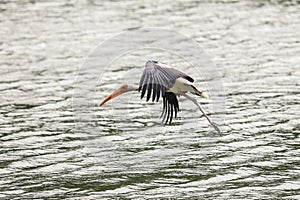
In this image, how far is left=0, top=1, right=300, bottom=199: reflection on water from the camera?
9336mm

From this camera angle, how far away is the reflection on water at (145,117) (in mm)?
9336

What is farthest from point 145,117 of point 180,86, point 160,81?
point 160,81

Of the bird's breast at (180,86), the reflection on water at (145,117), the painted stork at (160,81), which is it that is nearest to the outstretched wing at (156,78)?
the painted stork at (160,81)

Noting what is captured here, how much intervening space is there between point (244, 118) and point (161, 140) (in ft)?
5.03

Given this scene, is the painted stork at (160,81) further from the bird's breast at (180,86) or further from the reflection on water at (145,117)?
the reflection on water at (145,117)

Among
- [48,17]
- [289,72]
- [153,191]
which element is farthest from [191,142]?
[48,17]

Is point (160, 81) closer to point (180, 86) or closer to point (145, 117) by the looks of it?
point (180, 86)

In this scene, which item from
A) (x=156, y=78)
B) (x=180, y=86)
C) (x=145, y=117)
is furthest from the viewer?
(x=145, y=117)

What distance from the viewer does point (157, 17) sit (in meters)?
18.6

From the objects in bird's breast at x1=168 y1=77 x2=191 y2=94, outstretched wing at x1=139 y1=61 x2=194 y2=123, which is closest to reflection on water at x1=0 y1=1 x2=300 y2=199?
bird's breast at x1=168 y1=77 x2=191 y2=94

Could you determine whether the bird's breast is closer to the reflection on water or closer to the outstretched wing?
the outstretched wing

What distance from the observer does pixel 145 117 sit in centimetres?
1210

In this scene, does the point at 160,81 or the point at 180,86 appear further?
the point at 180,86

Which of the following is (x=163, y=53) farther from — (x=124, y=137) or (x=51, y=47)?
(x=124, y=137)
